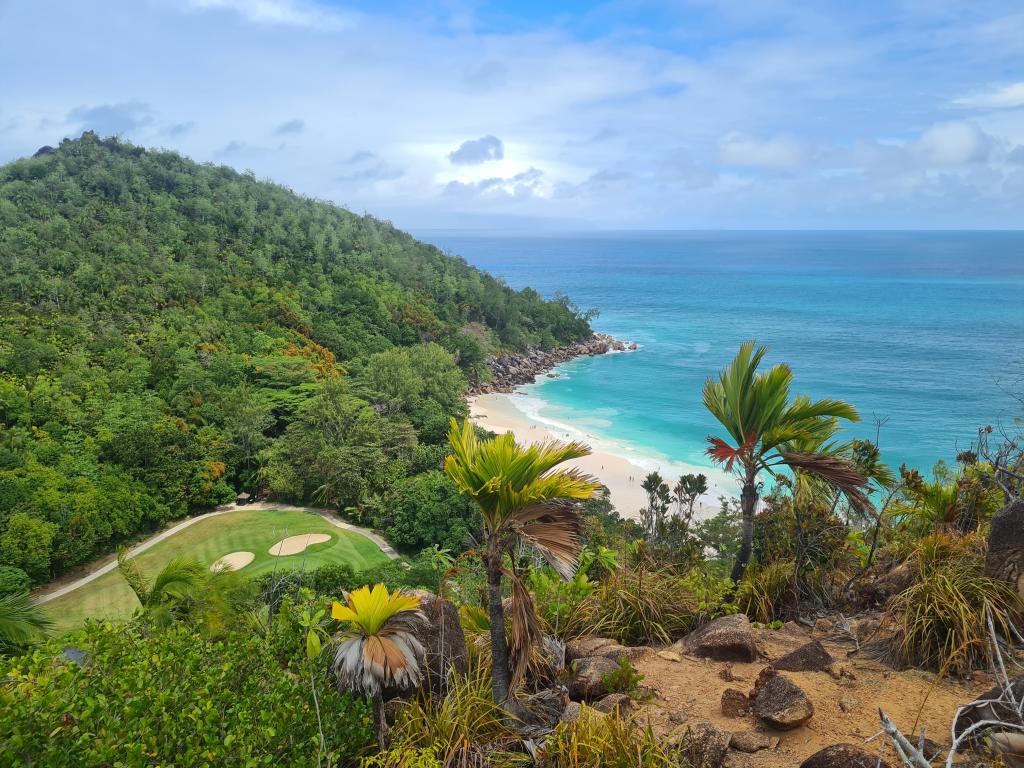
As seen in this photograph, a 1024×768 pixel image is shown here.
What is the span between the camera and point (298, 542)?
2225cm

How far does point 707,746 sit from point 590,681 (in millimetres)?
1268

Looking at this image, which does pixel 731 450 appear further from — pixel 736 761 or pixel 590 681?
pixel 736 761

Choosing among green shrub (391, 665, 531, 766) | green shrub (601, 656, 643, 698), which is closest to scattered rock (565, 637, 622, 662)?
green shrub (601, 656, 643, 698)

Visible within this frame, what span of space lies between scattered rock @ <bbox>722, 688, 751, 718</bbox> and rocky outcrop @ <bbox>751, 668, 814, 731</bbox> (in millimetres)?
112

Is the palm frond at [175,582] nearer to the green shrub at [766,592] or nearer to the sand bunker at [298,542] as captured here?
the green shrub at [766,592]

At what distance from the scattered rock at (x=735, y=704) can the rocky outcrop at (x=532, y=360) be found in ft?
146

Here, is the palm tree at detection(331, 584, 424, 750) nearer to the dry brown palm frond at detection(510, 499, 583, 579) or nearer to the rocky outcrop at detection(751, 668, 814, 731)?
the dry brown palm frond at detection(510, 499, 583, 579)

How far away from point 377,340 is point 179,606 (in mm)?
40821

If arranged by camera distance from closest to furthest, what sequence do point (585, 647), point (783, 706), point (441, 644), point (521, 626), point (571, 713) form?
point (783, 706) → point (521, 626) → point (571, 713) → point (441, 644) → point (585, 647)

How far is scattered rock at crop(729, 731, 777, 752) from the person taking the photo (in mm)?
4164

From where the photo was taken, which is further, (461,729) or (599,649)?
(599,649)

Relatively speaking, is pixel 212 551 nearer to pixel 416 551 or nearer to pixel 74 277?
pixel 416 551

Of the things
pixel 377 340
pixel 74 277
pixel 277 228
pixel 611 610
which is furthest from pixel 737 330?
pixel 611 610

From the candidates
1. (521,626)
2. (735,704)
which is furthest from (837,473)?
(521,626)
